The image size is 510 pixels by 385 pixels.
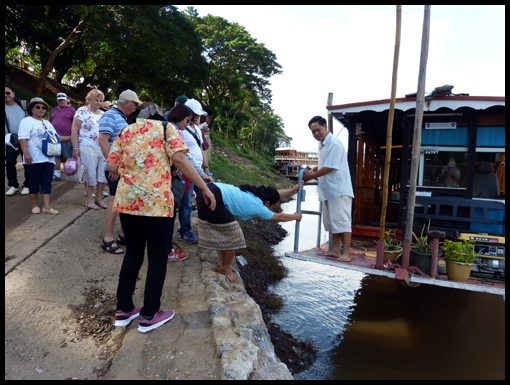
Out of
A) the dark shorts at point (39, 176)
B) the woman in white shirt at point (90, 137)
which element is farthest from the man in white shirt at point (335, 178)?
the dark shorts at point (39, 176)

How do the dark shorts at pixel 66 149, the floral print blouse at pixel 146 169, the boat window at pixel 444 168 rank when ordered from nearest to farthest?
the floral print blouse at pixel 146 169, the boat window at pixel 444 168, the dark shorts at pixel 66 149

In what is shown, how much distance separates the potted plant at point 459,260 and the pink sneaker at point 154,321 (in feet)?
9.84

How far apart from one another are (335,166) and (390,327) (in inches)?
103

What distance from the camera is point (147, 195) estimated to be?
2.54 metres

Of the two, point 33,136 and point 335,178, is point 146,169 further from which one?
point 33,136

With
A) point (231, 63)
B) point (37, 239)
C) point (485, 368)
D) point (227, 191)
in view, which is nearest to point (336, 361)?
point (485, 368)

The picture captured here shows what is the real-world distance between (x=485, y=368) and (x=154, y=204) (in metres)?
4.32

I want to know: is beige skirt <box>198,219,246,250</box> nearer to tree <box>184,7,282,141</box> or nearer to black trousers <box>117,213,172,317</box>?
black trousers <box>117,213,172,317</box>

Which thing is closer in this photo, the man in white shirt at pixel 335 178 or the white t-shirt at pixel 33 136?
the man in white shirt at pixel 335 178

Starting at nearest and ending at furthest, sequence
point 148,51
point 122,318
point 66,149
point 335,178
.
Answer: point 122,318 < point 335,178 < point 66,149 < point 148,51

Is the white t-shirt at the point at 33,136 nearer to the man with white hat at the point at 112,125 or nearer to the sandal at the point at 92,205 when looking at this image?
the sandal at the point at 92,205

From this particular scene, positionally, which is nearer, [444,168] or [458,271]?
[458,271]

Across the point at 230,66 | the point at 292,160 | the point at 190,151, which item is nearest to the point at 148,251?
the point at 190,151

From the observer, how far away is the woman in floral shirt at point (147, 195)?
255cm
